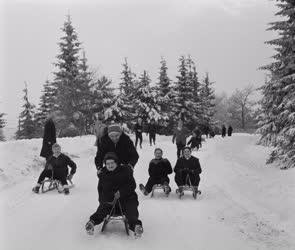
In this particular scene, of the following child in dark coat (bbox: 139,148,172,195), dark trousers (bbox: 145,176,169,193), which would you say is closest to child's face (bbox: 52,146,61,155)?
child in dark coat (bbox: 139,148,172,195)

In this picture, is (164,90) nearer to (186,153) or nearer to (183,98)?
(183,98)

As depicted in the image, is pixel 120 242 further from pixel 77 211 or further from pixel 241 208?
pixel 241 208

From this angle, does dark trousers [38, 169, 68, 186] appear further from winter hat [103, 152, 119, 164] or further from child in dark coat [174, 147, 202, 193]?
winter hat [103, 152, 119, 164]

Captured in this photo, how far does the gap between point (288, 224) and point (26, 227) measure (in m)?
4.89

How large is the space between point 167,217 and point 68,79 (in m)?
33.5

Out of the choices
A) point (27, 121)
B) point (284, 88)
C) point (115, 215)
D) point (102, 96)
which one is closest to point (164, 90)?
point (102, 96)

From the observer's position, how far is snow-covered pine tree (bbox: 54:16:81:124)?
39.9 m

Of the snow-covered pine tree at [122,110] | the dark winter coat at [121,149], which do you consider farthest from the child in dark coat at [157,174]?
the snow-covered pine tree at [122,110]

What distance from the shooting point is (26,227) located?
728cm

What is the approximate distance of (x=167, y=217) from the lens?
8.25 m

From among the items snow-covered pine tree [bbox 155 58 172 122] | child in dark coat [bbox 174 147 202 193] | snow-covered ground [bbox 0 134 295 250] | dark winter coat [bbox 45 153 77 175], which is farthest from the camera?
A: snow-covered pine tree [bbox 155 58 172 122]

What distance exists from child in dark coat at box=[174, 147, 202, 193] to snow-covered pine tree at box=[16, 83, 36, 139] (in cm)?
4353

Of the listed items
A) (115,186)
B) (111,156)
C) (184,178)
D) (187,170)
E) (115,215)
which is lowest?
(115,215)

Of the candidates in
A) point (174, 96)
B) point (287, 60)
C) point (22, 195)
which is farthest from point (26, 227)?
point (174, 96)
